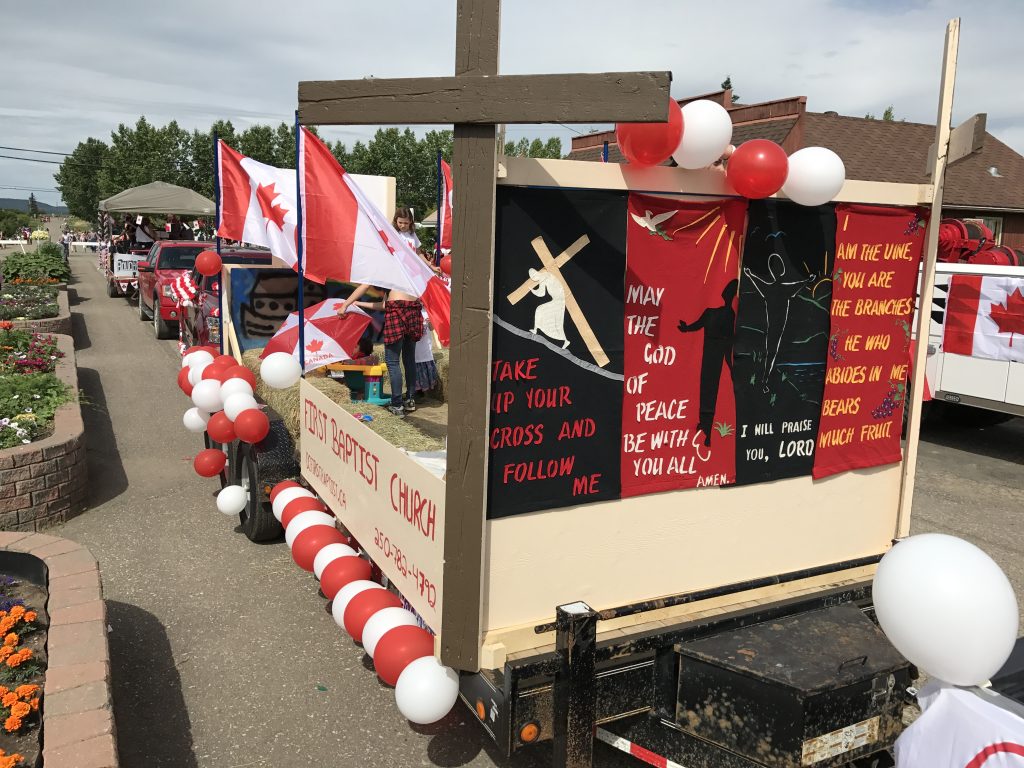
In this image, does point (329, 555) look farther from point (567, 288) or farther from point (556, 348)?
point (567, 288)

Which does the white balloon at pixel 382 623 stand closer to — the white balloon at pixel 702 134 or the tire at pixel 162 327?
the white balloon at pixel 702 134

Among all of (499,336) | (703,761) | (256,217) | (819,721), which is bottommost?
(703,761)

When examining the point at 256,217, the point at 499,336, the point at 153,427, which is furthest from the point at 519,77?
the point at 153,427

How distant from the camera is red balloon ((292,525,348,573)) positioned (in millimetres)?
4547

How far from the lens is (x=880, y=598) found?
8.20 ft

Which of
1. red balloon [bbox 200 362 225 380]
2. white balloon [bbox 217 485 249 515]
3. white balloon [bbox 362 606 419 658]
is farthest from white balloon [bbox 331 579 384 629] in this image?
red balloon [bbox 200 362 225 380]

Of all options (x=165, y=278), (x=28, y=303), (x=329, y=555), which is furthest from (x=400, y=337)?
(x=28, y=303)

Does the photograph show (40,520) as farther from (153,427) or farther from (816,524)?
(816,524)

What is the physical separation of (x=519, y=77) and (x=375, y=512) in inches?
87.3

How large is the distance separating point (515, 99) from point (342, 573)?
106 inches

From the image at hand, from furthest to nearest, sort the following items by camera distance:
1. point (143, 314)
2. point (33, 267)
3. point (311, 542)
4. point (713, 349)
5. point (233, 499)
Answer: point (33, 267)
point (143, 314)
point (233, 499)
point (311, 542)
point (713, 349)

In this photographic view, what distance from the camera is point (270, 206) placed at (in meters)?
6.68

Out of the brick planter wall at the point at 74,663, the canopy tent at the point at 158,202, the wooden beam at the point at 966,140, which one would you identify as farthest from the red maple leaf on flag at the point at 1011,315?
the canopy tent at the point at 158,202

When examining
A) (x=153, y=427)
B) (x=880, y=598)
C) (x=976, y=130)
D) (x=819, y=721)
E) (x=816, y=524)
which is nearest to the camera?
(x=880, y=598)
